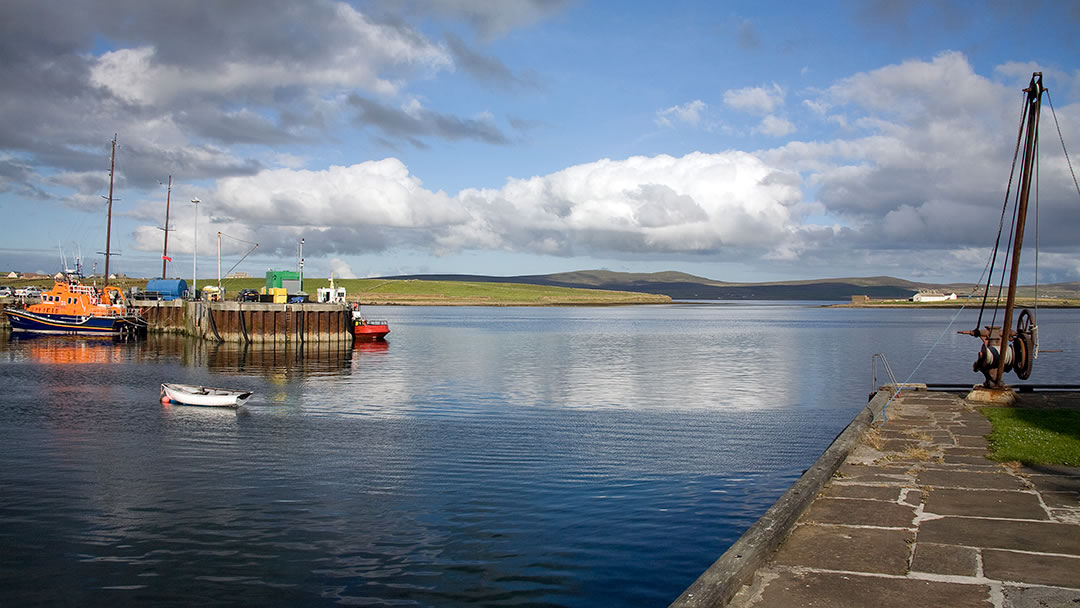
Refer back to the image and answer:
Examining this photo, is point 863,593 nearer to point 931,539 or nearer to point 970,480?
point 931,539

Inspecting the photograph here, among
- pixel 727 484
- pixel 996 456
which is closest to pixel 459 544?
pixel 727 484

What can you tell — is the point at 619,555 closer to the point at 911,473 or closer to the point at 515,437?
the point at 911,473

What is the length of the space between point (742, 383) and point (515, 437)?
22.1 m

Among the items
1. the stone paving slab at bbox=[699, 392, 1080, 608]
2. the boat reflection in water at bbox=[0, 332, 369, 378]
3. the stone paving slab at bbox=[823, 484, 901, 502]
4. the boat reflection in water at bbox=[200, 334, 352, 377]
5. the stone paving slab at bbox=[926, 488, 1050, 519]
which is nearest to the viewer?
the stone paving slab at bbox=[699, 392, 1080, 608]

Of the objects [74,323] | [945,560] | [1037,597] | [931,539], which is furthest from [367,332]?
[1037,597]

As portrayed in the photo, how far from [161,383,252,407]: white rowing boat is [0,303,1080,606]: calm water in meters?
0.64

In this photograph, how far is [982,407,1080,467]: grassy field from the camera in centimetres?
1619

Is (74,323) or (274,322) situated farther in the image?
(74,323)

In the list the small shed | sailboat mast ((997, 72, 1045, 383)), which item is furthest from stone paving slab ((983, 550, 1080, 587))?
the small shed

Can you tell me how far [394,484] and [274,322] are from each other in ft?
196

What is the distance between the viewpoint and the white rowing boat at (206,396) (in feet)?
114

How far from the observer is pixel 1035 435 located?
1880 cm

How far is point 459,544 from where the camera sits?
16.0 meters

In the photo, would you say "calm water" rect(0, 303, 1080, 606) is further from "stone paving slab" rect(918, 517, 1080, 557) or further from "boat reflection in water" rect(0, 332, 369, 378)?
"boat reflection in water" rect(0, 332, 369, 378)
